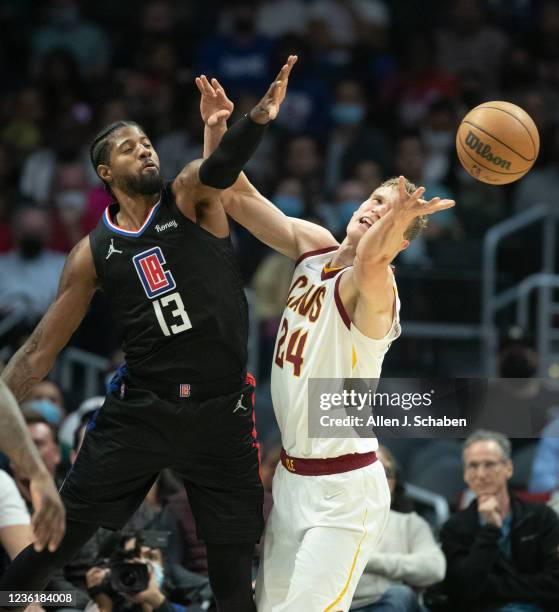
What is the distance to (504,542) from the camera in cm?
792

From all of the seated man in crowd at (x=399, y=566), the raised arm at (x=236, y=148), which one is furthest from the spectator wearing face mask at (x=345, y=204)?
the raised arm at (x=236, y=148)

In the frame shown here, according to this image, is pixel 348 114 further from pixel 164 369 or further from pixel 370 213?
pixel 164 369

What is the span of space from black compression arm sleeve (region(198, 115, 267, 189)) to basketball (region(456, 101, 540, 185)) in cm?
155

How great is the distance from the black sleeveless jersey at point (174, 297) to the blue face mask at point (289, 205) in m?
5.46

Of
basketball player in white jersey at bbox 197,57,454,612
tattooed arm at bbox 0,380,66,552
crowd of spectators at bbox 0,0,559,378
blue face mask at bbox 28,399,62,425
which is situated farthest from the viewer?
Answer: crowd of spectators at bbox 0,0,559,378

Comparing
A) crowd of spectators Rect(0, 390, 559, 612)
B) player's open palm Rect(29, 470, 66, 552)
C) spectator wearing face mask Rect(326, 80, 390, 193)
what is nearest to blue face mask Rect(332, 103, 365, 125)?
spectator wearing face mask Rect(326, 80, 390, 193)

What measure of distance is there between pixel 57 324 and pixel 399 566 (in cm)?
266

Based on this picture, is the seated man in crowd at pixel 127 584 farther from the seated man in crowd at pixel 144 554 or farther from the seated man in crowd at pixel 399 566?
the seated man in crowd at pixel 399 566

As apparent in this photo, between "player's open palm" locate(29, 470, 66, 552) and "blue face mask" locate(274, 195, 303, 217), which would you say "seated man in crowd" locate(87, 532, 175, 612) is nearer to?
"player's open palm" locate(29, 470, 66, 552)

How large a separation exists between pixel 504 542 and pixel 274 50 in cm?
713

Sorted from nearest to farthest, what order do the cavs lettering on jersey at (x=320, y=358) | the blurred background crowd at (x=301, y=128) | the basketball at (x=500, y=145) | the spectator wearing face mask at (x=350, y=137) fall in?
1. the cavs lettering on jersey at (x=320, y=358)
2. the basketball at (x=500, y=145)
3. the blurred background crowd at (x=301, y=128)
4. the spectator wearing face mask at (x=350, y=137)

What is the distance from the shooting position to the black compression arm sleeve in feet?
19.2

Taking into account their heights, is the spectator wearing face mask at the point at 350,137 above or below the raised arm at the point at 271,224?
above

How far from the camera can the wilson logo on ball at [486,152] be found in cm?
695
